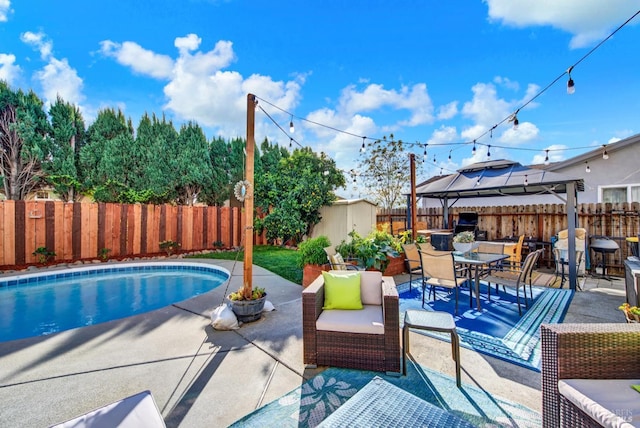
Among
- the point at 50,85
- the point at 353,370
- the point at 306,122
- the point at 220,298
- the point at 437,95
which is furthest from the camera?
the point at 50,85

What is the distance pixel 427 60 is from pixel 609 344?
24.0 feet

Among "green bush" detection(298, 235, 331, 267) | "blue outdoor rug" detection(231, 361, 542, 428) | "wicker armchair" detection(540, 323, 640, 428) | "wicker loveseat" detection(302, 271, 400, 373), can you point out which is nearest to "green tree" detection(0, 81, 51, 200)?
"green bush" detection(298, 235, 331, 267)

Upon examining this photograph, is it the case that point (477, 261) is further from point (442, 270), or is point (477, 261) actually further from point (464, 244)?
point (464, 244)

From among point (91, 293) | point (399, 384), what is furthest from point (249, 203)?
point (91, 293)

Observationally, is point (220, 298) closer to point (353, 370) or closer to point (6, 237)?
point (353, 370)

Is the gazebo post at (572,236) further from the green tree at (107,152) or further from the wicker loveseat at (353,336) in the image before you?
the green tree at (107,152)

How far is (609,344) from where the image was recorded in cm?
152

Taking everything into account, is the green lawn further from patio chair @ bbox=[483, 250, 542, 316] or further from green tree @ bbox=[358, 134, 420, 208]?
green tree @ bbox=[358, 134, 420, 208]

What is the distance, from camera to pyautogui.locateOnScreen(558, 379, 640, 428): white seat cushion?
119 centimetres

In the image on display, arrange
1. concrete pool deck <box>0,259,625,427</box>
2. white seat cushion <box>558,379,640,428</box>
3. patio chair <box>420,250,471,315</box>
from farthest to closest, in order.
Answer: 1. patio chair <box>420,250,471,315</box>
2. concrete pool deck <box>0,259,625,427</box>
3. white seat cushion <box>558,379,640,428</box>

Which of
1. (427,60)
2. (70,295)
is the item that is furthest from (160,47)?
(427,60)

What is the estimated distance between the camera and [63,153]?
9.21 metres

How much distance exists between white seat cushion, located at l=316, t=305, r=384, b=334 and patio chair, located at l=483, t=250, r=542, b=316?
7.75 feet

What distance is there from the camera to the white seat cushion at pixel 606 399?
1193 millimetres
